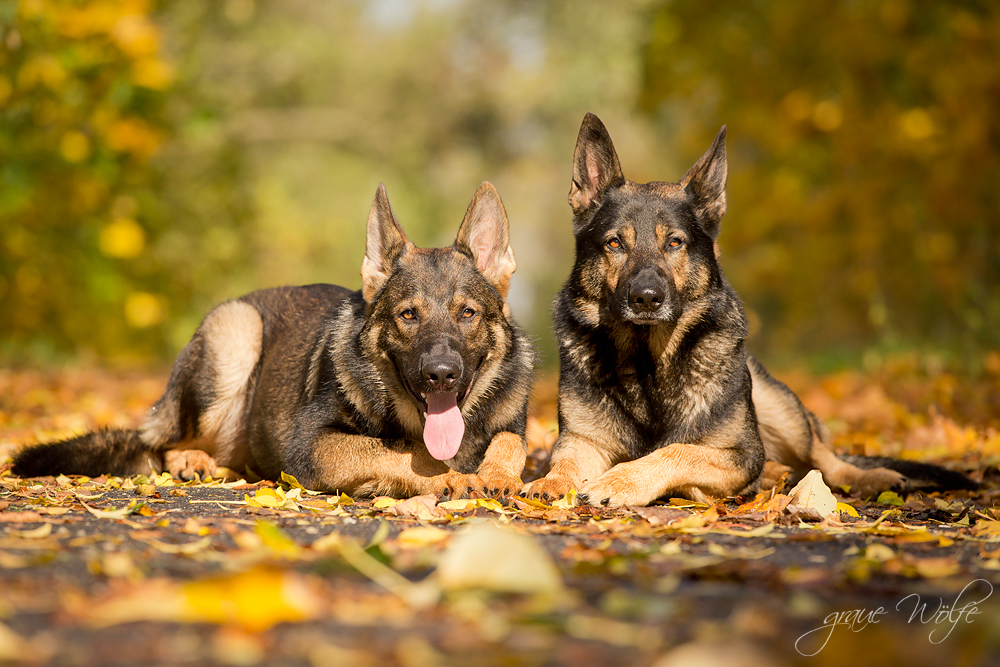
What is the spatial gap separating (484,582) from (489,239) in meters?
3.37

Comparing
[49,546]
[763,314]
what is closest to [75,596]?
[49,546]

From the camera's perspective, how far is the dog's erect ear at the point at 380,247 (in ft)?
18.3

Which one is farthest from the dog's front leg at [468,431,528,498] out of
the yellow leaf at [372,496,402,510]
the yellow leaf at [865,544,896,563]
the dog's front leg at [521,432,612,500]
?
the yellow leaf at [865,544,896,563]

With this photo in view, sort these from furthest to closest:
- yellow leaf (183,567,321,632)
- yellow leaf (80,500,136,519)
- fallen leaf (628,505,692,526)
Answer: fallen leaf (628,505,692,526) → yellow leaf (80,500,136,519) → yellow leaf (183,567,321,632)

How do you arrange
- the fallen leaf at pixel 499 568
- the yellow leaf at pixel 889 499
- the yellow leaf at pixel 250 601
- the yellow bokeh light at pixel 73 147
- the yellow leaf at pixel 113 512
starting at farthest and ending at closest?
the yellow bokeh light at pixel 73 147 < the yellow leaf at pixel 889 499 < the yellow leaf at pixel 113 512 < the fallen leaf at pixel 499 568 < the yellow leaf at pixel 250 601

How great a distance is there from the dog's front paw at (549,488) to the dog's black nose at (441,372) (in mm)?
734

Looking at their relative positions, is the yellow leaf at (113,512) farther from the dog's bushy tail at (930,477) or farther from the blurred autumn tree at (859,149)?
the blurred autumn tree at (859,149)

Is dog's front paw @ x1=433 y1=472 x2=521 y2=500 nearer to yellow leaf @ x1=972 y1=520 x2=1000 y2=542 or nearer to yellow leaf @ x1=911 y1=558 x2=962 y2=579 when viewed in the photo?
yellow leaf @ x1=911 y1=558 x2=962 y2=579

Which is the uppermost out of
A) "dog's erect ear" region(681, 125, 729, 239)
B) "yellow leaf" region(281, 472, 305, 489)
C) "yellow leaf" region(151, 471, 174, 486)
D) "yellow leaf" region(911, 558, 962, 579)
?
"dog's erect ear" region(681, 125, 729, 239)

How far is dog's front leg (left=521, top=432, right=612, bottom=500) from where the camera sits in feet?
15.8

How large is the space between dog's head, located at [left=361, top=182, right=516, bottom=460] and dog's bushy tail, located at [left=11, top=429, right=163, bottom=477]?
188 centimetres

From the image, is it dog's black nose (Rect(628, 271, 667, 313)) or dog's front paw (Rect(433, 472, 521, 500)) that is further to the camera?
dog's black nose (Rect(628, 271, 667, 313))

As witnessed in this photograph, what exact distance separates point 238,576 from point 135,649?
1.05 feet

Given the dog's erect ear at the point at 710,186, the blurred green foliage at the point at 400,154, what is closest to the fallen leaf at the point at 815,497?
the dog's erect ear at the point at 710,186
